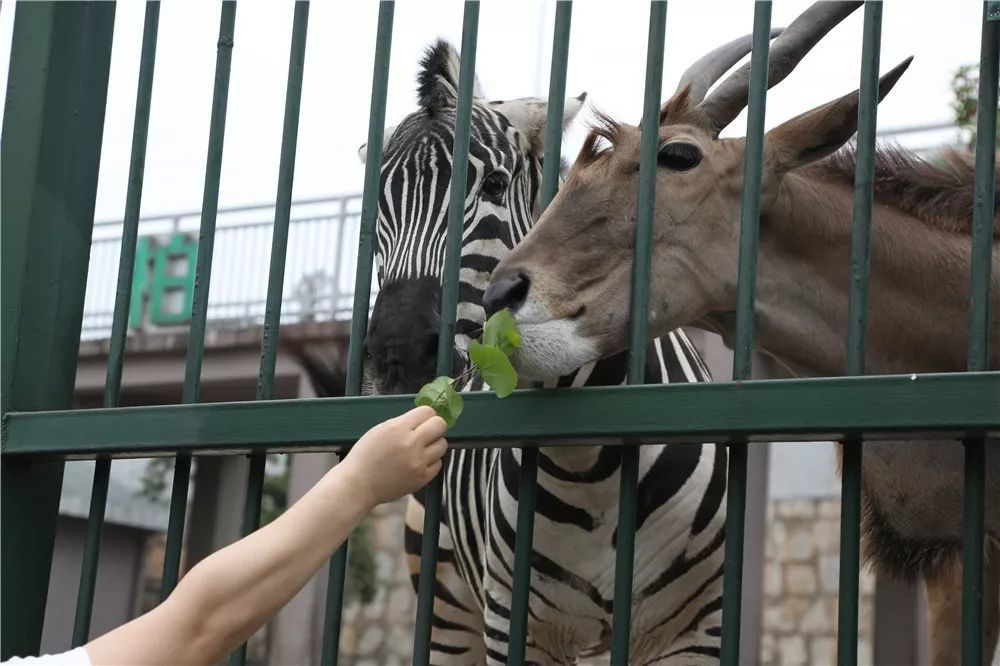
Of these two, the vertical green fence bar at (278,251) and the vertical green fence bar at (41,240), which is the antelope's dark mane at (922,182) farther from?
the vertical green fence bar at (41,240)

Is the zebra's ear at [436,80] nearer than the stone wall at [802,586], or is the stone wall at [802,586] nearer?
the zebra's ear at [436,80]

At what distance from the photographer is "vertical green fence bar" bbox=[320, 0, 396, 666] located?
2498mm

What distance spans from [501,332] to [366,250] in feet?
1.13

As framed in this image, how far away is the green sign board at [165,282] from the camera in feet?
57.6

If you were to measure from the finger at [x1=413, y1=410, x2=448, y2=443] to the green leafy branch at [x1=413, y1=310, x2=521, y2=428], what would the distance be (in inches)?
3.3

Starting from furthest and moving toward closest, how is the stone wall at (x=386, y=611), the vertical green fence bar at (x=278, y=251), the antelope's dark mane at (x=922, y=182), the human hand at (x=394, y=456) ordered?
the stone wall at (x=386, y=611)
the antelope's dark mane at (x=922, y=182)
the vertical green fence bar at (x=278, y=251)
the human hand at (x=394, y=456)

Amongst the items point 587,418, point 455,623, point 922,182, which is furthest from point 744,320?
point 455,623

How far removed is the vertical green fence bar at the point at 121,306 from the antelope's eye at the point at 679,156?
4.10ft

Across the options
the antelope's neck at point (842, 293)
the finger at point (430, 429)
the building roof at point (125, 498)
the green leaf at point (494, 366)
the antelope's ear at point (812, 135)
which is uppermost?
the building roof at point (125, 498)

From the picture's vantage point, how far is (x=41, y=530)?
2.78 metres

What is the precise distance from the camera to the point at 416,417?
6.77 feet

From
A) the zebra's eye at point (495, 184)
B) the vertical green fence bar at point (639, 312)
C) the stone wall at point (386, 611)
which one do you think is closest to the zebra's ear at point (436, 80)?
the zebra's eye at point (495, 184)

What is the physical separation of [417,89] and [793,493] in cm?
944

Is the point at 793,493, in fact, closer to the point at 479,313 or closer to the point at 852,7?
the point at 479,313
